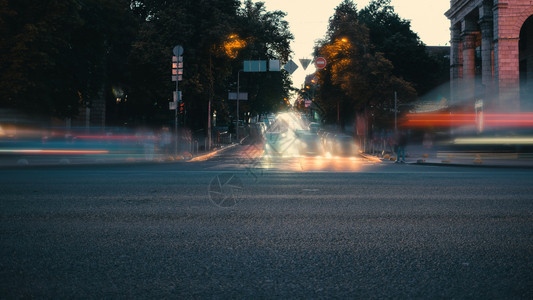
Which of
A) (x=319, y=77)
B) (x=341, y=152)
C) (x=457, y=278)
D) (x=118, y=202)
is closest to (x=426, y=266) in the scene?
(x=457, y=278)

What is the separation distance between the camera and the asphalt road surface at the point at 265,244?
4.55m

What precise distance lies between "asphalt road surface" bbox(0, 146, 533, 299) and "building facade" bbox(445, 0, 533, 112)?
89.9 ft

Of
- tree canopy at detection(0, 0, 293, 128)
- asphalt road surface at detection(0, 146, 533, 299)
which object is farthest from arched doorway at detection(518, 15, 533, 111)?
asphalt road surface at detection(0, 146, 533, 299)

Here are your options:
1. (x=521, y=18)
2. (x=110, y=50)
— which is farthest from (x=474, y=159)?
(x=110, y=50)

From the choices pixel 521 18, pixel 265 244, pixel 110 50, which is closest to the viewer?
pixel 265 244

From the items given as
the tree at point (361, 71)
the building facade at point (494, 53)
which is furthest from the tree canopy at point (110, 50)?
the building facade at point (494, 53)

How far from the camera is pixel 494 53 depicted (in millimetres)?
36469

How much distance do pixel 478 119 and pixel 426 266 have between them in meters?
36.7

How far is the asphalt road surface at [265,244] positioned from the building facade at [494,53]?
27.4m

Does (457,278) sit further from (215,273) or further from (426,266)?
(215,273)

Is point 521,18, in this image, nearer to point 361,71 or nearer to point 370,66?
point 370,66

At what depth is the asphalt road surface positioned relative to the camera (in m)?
4.55

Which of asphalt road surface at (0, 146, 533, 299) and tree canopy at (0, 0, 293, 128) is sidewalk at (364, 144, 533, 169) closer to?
asphalt road surface at (0, 146, 533, 299)

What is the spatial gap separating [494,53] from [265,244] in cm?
3604
